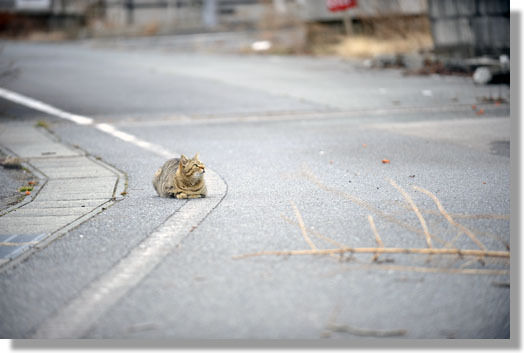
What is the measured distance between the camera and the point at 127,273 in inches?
143

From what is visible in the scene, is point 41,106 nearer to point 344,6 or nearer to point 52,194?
point 52,194

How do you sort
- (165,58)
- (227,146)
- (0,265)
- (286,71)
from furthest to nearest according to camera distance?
(165,58), (286,71), (227,146), (0,265)

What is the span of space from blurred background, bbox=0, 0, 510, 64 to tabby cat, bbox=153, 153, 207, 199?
10.8m

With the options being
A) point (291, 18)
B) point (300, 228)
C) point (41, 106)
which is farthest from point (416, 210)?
point (291, 18)

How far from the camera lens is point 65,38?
1252 inches

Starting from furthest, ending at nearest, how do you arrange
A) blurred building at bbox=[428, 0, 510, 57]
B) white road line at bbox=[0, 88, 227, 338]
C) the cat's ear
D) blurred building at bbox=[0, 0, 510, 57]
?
blurred building at bbox=[0, 0, 510, 57] < blurred building at bbox=[428, 0, 510, 57] < the cat's ear < white road line at bbox=[0, 88, 227, 338]

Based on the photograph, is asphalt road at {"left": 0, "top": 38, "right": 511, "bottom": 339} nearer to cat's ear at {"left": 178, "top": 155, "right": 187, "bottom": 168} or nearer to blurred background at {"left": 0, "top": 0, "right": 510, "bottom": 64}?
cat's ear at {"left": 178, "top": 155, "right": 187, "bottom": 168}

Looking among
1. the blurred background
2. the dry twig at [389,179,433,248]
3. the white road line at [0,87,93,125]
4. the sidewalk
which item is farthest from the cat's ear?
the blurred background

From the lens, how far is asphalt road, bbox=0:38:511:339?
9.95 feet

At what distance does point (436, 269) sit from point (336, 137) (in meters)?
4.85

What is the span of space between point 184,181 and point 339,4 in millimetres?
16891

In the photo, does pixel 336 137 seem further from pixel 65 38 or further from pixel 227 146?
pixel 65 38

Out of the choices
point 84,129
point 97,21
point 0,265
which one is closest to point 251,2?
point 97,21

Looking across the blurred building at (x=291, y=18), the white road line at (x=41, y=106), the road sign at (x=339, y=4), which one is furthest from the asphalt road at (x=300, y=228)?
the road sign at (x=339, y=4)
